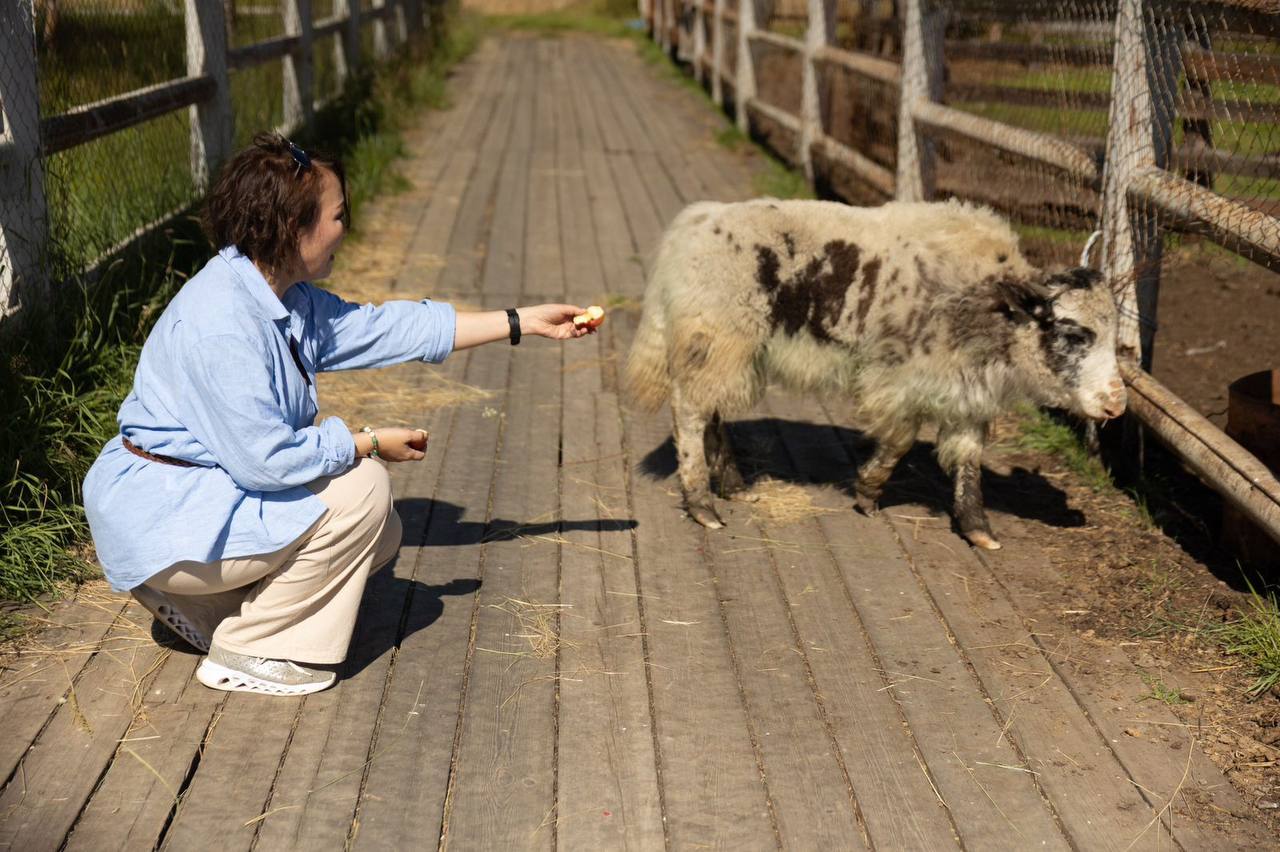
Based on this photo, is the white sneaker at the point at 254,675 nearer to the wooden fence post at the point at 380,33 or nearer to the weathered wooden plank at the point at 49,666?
the weathered wooden plank at the point at 49,666

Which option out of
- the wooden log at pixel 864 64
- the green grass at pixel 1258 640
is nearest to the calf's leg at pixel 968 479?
the green grass at pixel 1258 640

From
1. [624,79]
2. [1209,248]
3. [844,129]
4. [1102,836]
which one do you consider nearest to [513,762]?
[1102,836]

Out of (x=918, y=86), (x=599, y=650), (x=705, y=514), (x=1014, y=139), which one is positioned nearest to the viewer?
(x=599, y=650)

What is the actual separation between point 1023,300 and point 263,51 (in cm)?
674

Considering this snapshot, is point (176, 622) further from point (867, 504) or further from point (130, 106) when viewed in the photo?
point (130, 106)

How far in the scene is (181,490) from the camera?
3.39m

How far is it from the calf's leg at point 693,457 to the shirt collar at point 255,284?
1921 millimetres

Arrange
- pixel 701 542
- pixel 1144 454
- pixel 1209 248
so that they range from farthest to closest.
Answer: pixel 1209 248 < pixel 1144 454 < pixel 701 542

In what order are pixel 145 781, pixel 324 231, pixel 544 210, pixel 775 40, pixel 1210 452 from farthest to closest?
pixel 775 40 → pixel 544 210 → pixel 1210 452 → pixel 324 231 → pixel 145 781

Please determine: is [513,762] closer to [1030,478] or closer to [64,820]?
[64,820]

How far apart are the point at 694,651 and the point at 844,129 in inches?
304

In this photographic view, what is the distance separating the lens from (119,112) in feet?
19.6

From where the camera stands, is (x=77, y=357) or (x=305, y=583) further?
(x=77, y=357)

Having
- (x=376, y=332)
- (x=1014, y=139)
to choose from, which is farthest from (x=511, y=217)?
(x=376, y=332)
